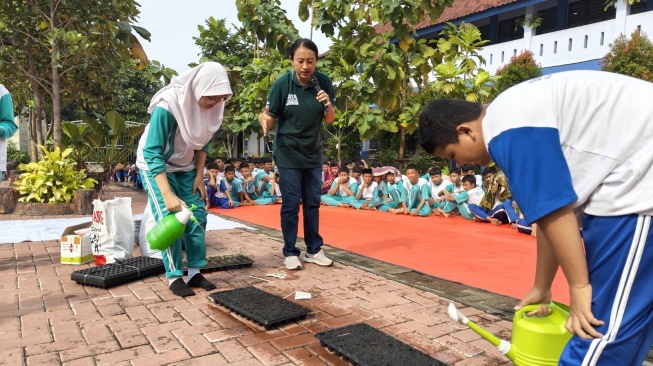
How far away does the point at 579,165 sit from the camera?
4.37ft

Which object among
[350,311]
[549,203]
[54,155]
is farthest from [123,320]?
[54,155]

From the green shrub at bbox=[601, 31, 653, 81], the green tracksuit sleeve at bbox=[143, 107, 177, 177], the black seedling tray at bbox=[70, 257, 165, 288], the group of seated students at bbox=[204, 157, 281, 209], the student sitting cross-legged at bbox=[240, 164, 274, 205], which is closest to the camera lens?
the green tracksuit sleeve at bbox=[143, 107, 177, 177]

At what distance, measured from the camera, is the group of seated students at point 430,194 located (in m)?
6.96

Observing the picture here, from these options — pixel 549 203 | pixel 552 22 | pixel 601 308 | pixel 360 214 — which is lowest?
pixel 360 214

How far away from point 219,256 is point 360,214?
392 centimetres

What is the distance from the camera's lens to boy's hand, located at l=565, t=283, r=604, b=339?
1.31m

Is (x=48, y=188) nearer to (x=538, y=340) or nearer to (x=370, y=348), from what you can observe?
(x=370, y=348)

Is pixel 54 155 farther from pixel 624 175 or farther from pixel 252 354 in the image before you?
pixel 624 175

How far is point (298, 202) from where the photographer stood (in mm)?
3988

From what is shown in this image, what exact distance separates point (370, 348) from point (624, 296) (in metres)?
1.24

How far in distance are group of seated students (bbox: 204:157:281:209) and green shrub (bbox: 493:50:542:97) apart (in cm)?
792

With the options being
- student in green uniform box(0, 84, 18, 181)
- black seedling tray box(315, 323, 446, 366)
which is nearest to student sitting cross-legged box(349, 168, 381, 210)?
student in green uniform box(0, 84, 18, 181)

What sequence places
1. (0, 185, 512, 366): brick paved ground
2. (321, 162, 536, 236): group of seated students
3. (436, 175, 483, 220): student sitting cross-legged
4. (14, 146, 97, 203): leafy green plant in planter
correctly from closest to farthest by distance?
(0, 185, 512, 366): brick paved ground → (321, 162, 536, 236): group of seated students → (14, 146, 97, 203): leafy green plant in planter → (436, 175, 483, 220): student sitting cross-legged

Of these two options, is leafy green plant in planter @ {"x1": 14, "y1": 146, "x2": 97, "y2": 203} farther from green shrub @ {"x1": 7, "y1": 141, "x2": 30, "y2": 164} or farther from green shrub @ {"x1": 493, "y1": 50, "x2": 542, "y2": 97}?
green shrub @ {"x1": 7, "y1": 141, "x2": 30, "y2": 164}
